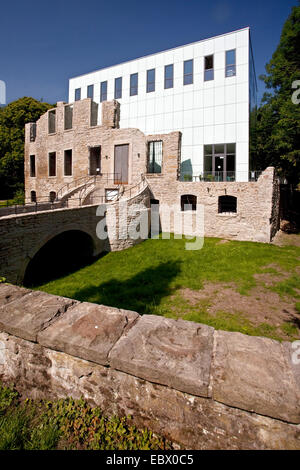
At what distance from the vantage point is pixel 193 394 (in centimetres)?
172

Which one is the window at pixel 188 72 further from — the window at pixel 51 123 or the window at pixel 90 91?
the window at pixel 51 123

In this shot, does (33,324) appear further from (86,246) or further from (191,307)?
(86,246)

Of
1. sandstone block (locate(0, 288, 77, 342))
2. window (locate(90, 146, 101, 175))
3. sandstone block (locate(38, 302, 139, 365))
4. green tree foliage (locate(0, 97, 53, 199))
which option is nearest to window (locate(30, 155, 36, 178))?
green tree foliage (locate(0, 97, 53, 199))

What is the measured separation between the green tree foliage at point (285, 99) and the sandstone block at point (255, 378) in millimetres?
16246

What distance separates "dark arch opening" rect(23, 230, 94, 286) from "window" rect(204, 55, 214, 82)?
1717 cm

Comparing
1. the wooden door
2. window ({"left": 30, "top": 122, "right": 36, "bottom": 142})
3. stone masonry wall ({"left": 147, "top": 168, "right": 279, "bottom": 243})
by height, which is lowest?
stone masonry wall ({"left": 147, "top": 168, "right": 279, "bottom": 243})

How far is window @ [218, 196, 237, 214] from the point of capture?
55.2 feet

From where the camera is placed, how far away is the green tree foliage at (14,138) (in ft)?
106

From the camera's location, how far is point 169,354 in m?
2.00

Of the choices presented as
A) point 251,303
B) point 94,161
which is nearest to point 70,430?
point 251,303

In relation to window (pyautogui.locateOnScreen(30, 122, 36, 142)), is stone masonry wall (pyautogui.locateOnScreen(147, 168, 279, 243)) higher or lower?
lower

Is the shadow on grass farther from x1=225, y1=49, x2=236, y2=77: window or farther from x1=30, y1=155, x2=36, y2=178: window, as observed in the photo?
x1=30, y1=155, x2=36, y2=178: window

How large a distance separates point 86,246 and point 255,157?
18.7 metres

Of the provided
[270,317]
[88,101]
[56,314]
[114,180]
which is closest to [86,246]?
[114,180]
